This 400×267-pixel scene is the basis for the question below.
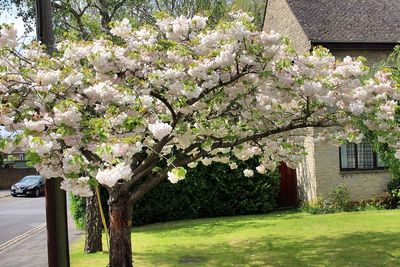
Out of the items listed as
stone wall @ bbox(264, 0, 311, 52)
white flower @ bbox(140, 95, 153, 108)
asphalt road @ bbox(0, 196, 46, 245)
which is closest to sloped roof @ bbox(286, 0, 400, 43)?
stone wall @ bbox(264, 0, 311, 52)

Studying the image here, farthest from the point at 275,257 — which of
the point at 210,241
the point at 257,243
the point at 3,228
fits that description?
the point at 3,228

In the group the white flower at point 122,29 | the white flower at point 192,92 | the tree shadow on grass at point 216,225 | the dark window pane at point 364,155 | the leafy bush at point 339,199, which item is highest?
the white flower at point 122,29

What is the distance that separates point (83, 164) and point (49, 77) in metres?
1.26

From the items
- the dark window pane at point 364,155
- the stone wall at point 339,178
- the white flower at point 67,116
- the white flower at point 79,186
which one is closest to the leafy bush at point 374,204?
the stone wall at point 339,178

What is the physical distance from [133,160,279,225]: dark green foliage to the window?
2.63 m

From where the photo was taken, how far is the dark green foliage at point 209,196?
17062 millimetres

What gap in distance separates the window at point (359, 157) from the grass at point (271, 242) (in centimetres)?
242

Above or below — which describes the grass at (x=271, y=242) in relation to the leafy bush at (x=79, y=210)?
below

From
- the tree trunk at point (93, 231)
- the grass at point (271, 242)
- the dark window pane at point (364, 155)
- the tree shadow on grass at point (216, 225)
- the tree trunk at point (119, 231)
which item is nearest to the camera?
the tree trunk at point (119, 231)

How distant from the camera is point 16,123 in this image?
5.98 metres

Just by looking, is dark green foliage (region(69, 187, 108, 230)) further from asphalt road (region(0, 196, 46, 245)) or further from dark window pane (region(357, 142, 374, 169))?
dark window pane (region(357, 142, 374, 169))

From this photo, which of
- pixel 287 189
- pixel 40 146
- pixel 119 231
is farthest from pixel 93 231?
pixel 287 189

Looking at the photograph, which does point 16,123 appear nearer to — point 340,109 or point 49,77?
point 49,77

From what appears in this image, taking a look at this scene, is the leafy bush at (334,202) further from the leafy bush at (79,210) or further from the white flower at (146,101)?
the white flower at (146,101)
